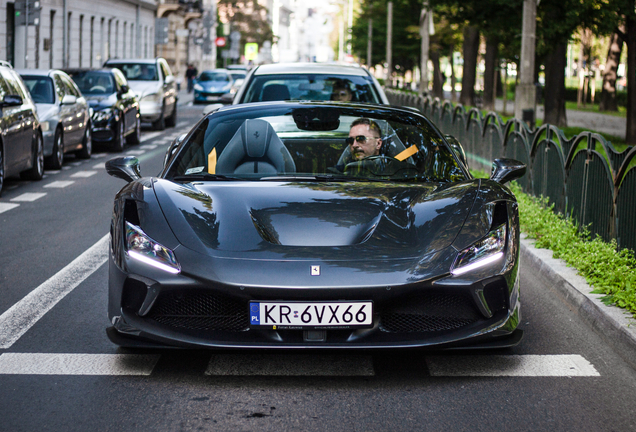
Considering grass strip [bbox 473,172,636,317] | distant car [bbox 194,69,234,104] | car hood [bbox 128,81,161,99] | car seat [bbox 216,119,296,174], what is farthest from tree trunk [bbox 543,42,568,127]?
distant car [bbox 194,69,234,104]

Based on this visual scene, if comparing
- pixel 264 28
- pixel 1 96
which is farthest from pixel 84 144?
pixel 264 28

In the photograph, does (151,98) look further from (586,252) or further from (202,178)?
(202,178)

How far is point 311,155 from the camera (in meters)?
6.35

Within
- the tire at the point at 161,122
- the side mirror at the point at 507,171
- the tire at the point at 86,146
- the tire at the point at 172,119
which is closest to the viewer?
the side mirror at the point at 507,171

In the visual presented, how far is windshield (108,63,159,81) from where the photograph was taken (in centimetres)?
2581

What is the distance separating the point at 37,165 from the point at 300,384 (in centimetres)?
1036

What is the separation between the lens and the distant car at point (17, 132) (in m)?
12.3

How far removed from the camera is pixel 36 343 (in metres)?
5.31

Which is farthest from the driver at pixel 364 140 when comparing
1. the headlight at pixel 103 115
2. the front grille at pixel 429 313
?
the headlight at pixel 103 115

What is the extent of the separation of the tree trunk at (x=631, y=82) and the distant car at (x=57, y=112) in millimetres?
11142

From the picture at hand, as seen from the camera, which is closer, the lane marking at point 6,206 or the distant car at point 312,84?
the distant car at point 312,84

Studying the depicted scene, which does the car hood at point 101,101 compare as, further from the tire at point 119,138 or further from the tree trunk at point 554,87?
the tree trunk at point 554,87

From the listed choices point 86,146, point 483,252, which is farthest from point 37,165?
point 483,252

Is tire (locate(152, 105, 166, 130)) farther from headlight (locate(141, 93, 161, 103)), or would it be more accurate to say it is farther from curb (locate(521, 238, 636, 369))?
curb (locate(521, 238, 636, 369))
